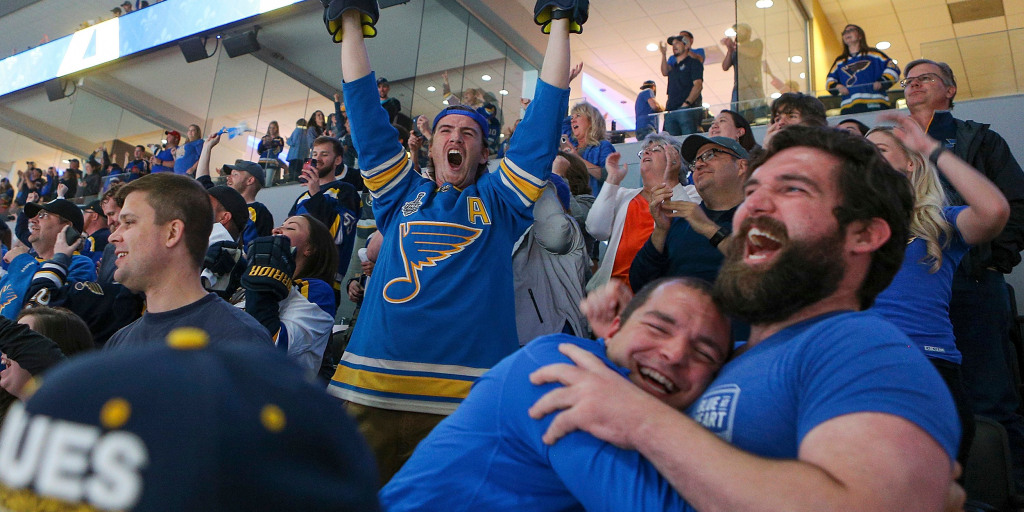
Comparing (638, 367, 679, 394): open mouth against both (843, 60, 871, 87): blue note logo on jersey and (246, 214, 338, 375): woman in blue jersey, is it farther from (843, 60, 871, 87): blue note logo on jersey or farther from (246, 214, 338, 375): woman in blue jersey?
(843, 60, 871, 87): blue note logo on jersey

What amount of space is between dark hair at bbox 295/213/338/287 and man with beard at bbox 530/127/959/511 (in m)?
2.18

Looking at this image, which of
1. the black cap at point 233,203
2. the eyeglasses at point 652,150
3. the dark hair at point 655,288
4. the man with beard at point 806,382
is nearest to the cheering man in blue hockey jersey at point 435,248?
the eyeglasses at point 652,150

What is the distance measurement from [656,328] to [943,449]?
49 centimetres

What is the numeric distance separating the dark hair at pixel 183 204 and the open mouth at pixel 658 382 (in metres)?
1.57

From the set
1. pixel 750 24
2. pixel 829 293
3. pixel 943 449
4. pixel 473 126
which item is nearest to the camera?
pixel 943 449

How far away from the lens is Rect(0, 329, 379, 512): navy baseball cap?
45cm

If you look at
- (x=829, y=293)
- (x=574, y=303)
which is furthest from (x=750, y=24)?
(x=829, y=293)

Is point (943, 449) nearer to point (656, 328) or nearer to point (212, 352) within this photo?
point (656, 328)

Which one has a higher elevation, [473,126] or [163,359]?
[473,126]

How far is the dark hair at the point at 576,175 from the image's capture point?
12.6ft

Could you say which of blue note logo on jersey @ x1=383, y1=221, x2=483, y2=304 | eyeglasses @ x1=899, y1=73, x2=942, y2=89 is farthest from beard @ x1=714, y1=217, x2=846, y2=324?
eyeglasses @ x1=899, y1=73, x2=942, y2=89

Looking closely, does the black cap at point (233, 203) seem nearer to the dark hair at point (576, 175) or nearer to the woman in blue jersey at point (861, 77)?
the dark hair at point (576, 175)

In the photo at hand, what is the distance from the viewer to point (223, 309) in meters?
2.12

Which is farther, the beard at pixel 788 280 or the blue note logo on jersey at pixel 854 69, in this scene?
the blue note logo on jersey at pixel 854 69
